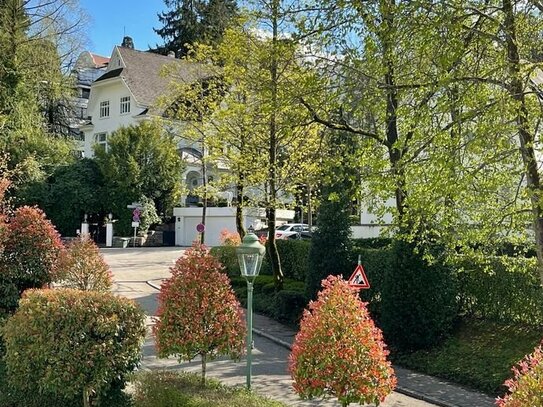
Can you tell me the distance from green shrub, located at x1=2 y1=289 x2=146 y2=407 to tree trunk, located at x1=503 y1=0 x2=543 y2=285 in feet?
15.5

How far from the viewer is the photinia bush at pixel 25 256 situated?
10.6 meters

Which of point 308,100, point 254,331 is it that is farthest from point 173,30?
point 308,100

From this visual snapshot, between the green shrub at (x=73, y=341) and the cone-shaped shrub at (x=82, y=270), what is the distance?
366cm

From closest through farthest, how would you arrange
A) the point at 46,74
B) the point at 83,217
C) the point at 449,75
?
the point at 449,75, the point at 46,74, the point at 83,217

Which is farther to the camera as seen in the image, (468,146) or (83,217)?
(83,217)

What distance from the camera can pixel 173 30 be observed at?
5684cm

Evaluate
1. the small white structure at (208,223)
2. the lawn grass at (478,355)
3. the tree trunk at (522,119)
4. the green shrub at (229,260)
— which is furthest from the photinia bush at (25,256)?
the small white structure at (208,223)

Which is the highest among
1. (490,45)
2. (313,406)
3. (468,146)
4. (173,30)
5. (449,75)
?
(173,30)

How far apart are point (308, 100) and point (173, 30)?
51.1m

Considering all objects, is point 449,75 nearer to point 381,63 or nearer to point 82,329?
point 381,63

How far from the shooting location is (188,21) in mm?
55188

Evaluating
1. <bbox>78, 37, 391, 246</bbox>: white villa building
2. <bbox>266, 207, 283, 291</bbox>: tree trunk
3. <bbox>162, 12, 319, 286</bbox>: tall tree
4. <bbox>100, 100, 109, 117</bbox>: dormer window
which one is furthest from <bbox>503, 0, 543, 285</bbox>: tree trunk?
<bbox>100, 100, 109, 117</bbox>: dormer window

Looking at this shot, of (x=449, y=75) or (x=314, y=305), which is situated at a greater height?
(x=449, y=75)

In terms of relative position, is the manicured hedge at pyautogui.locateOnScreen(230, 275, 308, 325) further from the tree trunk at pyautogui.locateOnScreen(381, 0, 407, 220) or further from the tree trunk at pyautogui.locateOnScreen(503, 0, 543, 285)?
the tree trunk at pyautogui.locateOnScreen(503, 0, 543, 285)
